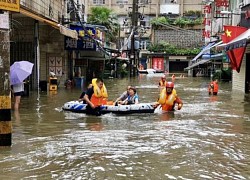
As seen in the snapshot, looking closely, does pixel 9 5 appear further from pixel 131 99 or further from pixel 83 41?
pixel 83 41

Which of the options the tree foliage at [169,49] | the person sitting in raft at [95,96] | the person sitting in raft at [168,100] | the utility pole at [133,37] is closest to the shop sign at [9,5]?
the person sitting in raft at [95,96]

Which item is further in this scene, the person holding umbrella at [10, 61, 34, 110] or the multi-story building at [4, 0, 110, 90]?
the multi-story building at [4, 0, 110, 90]

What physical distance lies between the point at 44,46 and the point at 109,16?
2304 cm

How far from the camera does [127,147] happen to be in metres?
9.12

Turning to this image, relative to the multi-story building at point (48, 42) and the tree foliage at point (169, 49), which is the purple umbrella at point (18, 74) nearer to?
the multi-story building at point (48, 42)

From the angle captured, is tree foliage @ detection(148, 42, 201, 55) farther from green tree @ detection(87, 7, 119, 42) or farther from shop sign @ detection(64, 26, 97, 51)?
shop sign @ detection(64, 26, 97, 51)

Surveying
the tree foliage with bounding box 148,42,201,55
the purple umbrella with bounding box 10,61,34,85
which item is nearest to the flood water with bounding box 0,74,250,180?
the purple umbrella with bounding box 10,61,34,85

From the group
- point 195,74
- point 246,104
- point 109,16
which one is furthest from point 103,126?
point 195,74

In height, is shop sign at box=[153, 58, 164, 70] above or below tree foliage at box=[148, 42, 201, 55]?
below

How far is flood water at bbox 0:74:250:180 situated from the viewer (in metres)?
7.18

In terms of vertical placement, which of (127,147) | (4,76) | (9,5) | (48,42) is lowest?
(127,147)

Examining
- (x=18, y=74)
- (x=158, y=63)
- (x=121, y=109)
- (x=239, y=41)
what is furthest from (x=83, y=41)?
(x=158, y=63)

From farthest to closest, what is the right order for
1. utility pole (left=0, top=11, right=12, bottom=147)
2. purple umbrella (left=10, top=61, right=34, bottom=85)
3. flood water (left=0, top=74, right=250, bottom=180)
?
purple umbrella (left=10, top=61, right=34, bottom=85), utility pole (left=0, top=11, right=12, bottom=147), flood water (left=0, top=74, right=250, bottom=180)

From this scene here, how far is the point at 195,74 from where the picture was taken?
198 feet
